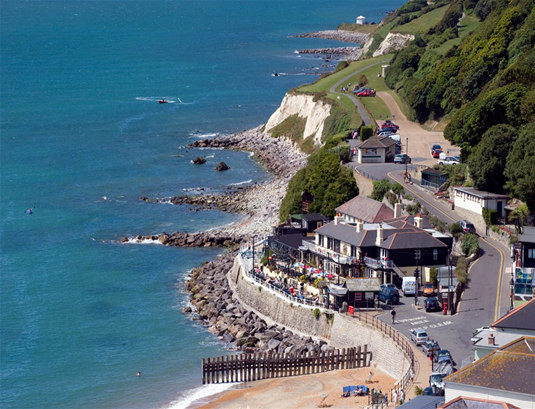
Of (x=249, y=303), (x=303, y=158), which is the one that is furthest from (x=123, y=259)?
(x=303, y=158)

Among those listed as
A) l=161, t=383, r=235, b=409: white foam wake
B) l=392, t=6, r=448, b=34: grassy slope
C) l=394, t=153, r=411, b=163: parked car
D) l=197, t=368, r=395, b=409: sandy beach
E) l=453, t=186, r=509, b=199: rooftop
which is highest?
l=392, t=6, r=448, b=34: grassy slope

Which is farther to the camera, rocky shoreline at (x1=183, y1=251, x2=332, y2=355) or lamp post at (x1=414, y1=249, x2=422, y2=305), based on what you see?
rocky shoreline at (x1=183, y1=251, x2=332, y2=355)

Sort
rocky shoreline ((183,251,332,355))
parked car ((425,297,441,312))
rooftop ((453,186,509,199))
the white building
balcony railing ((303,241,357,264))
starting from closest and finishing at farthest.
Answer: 1. parked car ((425,297,441,312))
2. rocky shoreline ((183,251,332,355))
3. balcony railing ((303,241,357,264))
4. rooftop ((453,186,509,199))
5. the white building

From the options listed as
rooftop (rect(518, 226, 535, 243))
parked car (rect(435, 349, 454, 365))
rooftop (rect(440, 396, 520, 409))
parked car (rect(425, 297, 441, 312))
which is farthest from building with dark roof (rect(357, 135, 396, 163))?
rooftop (rect(440, 396, 520, 409))

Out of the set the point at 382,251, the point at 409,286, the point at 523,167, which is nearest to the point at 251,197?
the point at 523,167

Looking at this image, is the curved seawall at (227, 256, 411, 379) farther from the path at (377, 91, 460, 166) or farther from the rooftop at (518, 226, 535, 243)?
the path at (377, 91, 460, 166)

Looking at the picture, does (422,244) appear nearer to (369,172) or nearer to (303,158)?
(369,172)

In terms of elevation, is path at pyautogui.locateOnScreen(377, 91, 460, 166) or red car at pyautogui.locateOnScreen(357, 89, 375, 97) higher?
red car at pyautogui.locateOnScreen(357, 89, 375, 97)
